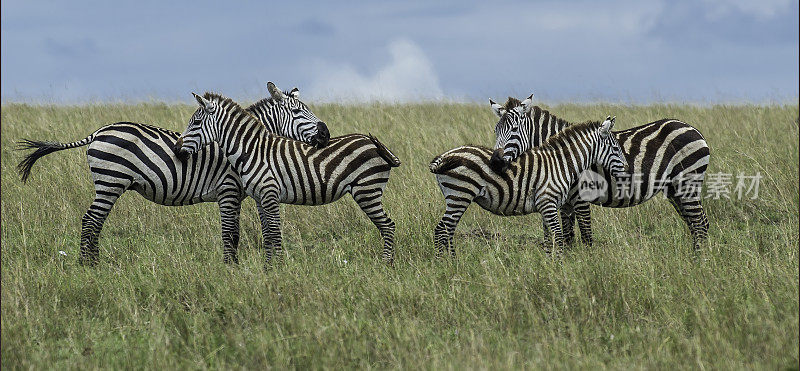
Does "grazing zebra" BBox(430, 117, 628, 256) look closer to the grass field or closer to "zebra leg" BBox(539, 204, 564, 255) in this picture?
"zebra leg" BBox(539, 204, 564, 255)

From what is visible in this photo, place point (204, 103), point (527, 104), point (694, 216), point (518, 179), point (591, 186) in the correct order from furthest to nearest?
1. point (694, 216)
2. point (527, 104)
3. point (591, 186)
4. point (204, 103)
5. point (518, 179)

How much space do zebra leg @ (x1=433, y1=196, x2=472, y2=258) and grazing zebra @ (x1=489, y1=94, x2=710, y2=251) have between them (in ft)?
2.71

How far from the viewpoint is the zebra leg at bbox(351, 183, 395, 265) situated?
349 inches

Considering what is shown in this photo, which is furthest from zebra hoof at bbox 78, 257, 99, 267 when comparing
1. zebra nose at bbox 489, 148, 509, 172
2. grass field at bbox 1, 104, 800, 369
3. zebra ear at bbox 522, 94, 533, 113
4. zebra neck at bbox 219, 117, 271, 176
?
zebra ear at bbox 522, 94, 533, 113

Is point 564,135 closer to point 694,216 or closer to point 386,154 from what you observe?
point 386,154

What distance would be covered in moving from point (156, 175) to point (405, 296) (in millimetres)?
3708

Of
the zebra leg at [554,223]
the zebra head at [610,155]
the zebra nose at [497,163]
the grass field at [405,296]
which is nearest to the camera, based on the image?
the grass field at [405,296]

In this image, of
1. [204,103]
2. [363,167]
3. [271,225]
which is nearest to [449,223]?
[363,167]

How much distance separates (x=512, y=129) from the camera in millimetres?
9023

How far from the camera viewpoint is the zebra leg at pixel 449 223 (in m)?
8.62

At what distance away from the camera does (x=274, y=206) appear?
8672mm

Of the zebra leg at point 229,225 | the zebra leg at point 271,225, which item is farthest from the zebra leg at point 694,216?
the zebra leg at point 229,225

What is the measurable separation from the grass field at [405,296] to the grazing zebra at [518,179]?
510 mm

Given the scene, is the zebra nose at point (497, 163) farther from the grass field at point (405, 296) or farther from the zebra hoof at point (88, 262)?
the zebra hoof at point (88, 262)
